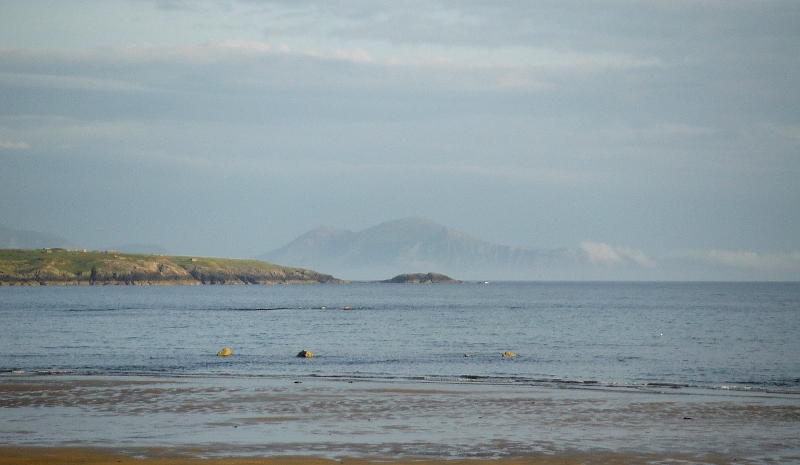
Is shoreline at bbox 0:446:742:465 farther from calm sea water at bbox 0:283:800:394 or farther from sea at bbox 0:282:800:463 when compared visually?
calm sea water at bbox 0:283:800:394

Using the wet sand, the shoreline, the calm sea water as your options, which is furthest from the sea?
the shoreline

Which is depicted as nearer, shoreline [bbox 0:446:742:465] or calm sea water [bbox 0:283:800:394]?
shoreline [bbox 0:446:742:465]

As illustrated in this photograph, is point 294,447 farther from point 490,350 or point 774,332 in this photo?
point 774,332

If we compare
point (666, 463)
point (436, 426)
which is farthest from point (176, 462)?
point (666, 463)

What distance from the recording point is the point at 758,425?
30.1 m

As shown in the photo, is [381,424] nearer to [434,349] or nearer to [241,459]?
[241,459]

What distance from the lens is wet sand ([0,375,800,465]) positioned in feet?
77.7

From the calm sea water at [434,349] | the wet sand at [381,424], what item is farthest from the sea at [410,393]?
the calm sea water at [434,349]

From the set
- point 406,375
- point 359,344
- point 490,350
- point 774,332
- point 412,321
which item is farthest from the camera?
point 412,321

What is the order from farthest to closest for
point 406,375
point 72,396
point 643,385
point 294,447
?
1. point 406,375
2. point 643,385
3. point 72,396
4. point 294,447

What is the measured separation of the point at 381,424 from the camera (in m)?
29.6

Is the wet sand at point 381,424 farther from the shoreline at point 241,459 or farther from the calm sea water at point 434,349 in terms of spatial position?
the calm sea water at point 434,349

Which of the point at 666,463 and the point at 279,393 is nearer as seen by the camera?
the point at 666,463

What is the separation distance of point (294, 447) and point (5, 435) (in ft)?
34.2
